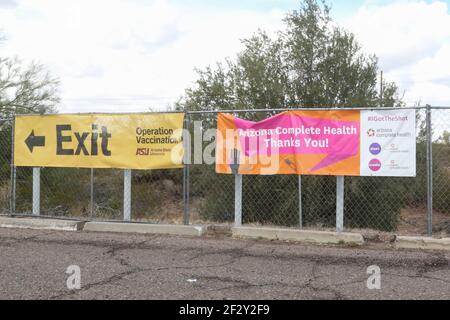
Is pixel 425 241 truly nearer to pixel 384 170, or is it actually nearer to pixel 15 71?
pixel 384 170

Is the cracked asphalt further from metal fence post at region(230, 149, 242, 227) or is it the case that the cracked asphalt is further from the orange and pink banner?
the orange and pink banner

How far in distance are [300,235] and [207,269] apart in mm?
2227

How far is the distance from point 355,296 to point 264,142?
3620mm

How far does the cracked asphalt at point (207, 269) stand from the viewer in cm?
516

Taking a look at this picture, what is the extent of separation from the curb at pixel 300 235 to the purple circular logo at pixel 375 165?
3.50ft

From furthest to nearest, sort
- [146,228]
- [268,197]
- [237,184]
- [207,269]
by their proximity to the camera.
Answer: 1. [268,197]
2. [146,228]
3. [237,184]
4. [207,269]

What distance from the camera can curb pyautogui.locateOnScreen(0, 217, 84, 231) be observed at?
8.90 meters

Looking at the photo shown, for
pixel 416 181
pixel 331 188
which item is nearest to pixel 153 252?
pixel 331 188

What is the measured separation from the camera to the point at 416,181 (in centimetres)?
1215

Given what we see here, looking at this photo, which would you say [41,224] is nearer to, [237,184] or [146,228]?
[146,228]

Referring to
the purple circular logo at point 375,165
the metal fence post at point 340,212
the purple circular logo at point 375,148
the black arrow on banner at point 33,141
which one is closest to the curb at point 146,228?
the black arrow on banner at point 33,141

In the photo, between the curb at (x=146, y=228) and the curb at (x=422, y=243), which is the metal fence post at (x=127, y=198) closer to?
the curb at (x=146, y=228)

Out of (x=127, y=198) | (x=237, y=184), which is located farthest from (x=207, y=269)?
(x=127, y=198)

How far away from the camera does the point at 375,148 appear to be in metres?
7.70
